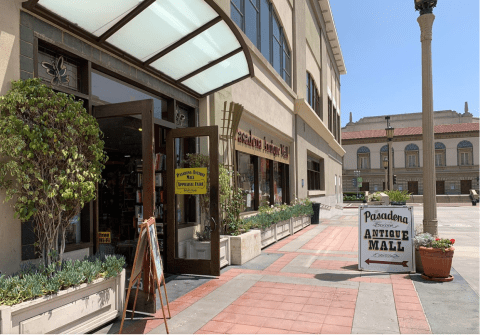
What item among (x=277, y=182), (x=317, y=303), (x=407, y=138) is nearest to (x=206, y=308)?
(x=317, y=303)

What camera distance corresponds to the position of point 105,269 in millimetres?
5004

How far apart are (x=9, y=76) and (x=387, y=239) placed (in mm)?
7595

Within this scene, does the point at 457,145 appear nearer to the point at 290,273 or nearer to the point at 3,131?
the point at 290,273

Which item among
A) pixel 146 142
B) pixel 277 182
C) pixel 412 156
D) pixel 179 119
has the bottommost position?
pixel 277 182

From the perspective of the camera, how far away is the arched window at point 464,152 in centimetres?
5969

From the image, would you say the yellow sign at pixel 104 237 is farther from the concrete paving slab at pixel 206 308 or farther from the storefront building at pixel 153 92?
the concrete paving slab at pixel 206 308

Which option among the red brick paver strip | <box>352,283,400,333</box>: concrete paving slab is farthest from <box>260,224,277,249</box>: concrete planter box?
<box>352,283,400,333</box>: concrete paving slab

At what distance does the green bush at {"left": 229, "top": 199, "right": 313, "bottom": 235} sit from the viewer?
9773 mm

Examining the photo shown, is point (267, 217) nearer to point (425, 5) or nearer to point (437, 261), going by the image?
point (437, 261)

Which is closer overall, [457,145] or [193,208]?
[193,208]

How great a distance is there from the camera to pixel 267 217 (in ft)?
39.4

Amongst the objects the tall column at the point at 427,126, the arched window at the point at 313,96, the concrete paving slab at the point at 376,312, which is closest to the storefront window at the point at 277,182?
the arched window at the point at 313,96

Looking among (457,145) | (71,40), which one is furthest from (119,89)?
(457,145)

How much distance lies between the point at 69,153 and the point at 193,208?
4869 mm
